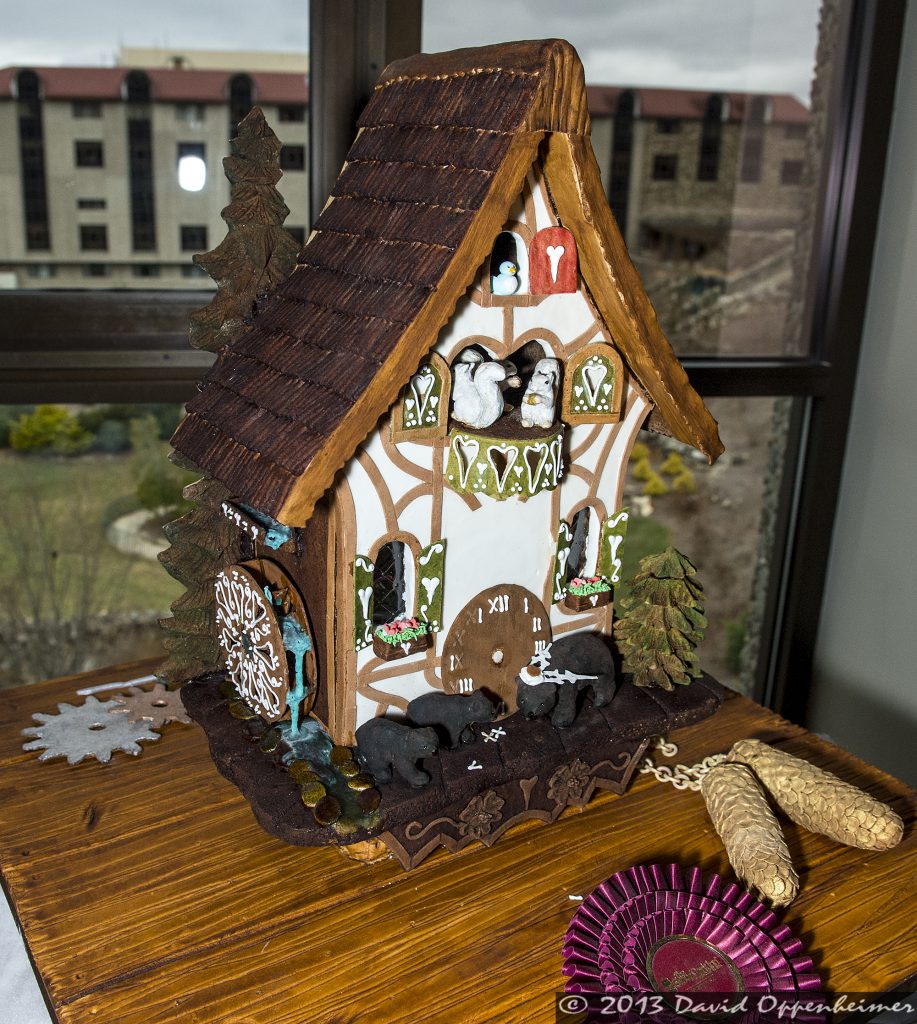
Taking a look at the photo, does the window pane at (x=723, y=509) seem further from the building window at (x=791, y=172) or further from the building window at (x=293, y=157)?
the building window at (x=293, y=157)

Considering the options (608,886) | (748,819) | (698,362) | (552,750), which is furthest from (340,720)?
(698,362)

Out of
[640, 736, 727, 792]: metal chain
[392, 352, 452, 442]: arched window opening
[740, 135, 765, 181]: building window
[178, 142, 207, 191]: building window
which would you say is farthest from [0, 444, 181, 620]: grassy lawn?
[740, 135, 765, 181]: building window

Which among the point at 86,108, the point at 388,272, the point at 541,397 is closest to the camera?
the point at 388,272

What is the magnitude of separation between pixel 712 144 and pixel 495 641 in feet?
3.77

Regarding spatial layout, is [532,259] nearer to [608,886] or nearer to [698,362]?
[608,886]

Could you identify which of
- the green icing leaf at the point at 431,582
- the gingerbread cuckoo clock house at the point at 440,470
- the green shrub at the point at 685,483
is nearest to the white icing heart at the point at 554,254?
the gingerbread cuckoo clock house at the point at 440,470

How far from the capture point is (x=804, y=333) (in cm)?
205

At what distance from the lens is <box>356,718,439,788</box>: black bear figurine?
3.55 ft

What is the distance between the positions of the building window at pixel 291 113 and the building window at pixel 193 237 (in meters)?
0.21

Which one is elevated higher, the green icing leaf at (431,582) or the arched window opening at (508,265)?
the arched window opening at (508,265)

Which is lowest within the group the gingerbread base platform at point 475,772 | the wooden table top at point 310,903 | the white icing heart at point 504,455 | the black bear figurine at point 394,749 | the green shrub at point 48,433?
the wooden table top at point 310,903

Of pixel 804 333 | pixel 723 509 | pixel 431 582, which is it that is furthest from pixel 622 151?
pixel 431 582

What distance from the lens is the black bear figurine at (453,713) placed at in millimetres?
1153

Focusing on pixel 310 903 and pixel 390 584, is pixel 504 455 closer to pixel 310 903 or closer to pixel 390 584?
pixel 390 584
